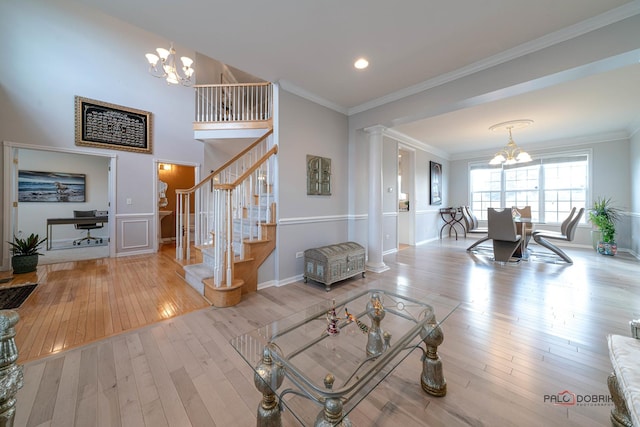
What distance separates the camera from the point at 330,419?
0.79 m

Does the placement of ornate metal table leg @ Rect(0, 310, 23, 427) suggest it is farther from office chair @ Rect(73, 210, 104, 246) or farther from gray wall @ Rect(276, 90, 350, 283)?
office chair @ Rect(73, 210, 104, 246)

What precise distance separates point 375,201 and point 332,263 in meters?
1.39

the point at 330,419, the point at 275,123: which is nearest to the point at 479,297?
the point at 330,419

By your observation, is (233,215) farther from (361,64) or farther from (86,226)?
(86,226)

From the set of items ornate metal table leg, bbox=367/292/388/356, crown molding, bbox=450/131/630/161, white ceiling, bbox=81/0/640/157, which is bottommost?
ornate metal table leg, bbox=367/292/388/356

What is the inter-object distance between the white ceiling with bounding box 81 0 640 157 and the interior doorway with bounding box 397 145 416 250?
256cm

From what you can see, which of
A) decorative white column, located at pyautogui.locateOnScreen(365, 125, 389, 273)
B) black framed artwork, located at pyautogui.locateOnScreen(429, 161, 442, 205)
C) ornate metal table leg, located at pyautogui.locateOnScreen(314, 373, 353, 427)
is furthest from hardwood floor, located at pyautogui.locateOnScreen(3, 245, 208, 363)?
black framed artwork, located at pyautogui.locateOnScreen(429, 161, 442, 205)

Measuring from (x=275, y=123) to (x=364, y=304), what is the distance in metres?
2.47

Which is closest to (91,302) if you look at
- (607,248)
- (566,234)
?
(566,234)

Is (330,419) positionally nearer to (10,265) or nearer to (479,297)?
(479,297)

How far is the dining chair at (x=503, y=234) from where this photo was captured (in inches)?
156

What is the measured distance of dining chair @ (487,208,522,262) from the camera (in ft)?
13.0

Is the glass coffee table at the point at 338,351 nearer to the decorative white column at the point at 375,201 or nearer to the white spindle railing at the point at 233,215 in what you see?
the white spindle railing at the point at 233,215

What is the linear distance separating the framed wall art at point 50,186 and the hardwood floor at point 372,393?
4.95 meters
